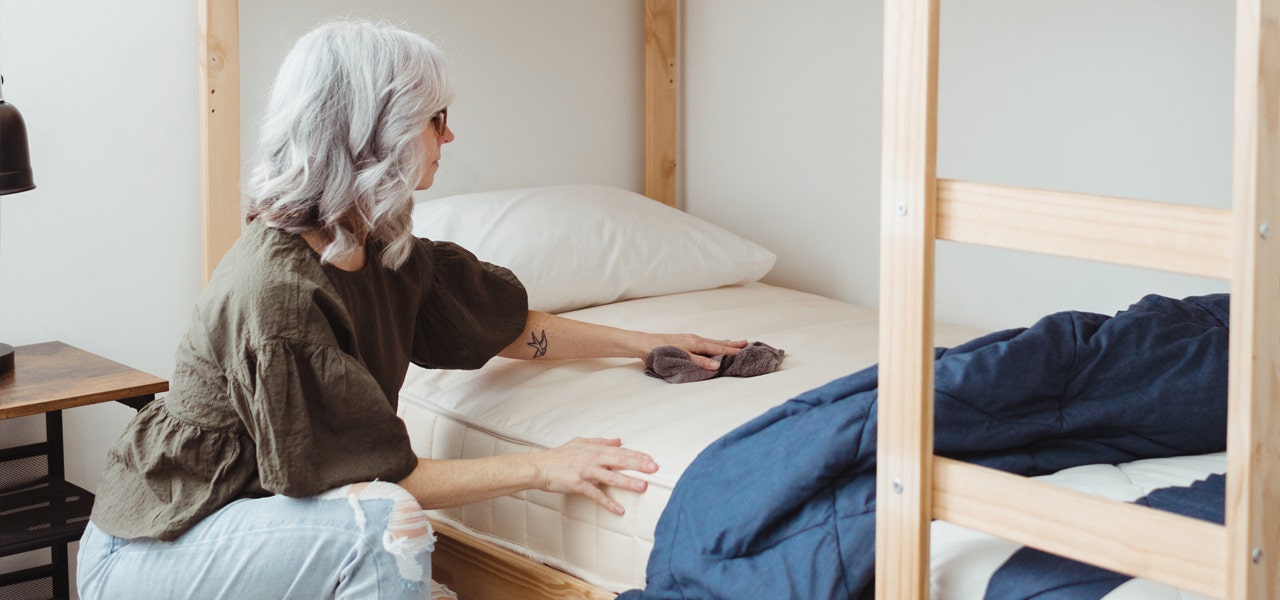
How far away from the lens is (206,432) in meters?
1.67

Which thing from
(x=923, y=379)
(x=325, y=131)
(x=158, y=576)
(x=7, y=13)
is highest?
(x=7, y=13)

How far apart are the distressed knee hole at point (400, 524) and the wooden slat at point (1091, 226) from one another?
0.77 metres

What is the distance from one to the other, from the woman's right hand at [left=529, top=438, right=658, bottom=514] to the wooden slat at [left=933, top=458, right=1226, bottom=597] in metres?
0.53

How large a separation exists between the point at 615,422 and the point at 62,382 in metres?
0.90

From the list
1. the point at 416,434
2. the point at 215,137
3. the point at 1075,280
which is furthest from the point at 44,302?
the point at 1075,280

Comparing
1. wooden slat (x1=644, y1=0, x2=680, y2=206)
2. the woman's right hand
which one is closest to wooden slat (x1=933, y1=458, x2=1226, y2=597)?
the woman's right hand

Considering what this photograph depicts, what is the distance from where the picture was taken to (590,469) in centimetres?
174

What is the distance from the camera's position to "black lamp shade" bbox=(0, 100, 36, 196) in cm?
192

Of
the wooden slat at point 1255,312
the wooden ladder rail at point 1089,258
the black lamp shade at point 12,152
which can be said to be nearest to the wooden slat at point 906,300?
the wooden ladder rail at point 1089,258

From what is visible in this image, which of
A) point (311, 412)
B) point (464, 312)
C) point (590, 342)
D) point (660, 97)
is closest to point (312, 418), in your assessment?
point (311, 412)

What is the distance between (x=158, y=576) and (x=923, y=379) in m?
1.02

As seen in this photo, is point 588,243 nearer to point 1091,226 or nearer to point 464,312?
point 464,312

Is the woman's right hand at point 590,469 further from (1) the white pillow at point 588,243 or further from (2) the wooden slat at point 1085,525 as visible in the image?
(1) the white pillow at point 588,243

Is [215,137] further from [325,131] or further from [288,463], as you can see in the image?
[288,463]
